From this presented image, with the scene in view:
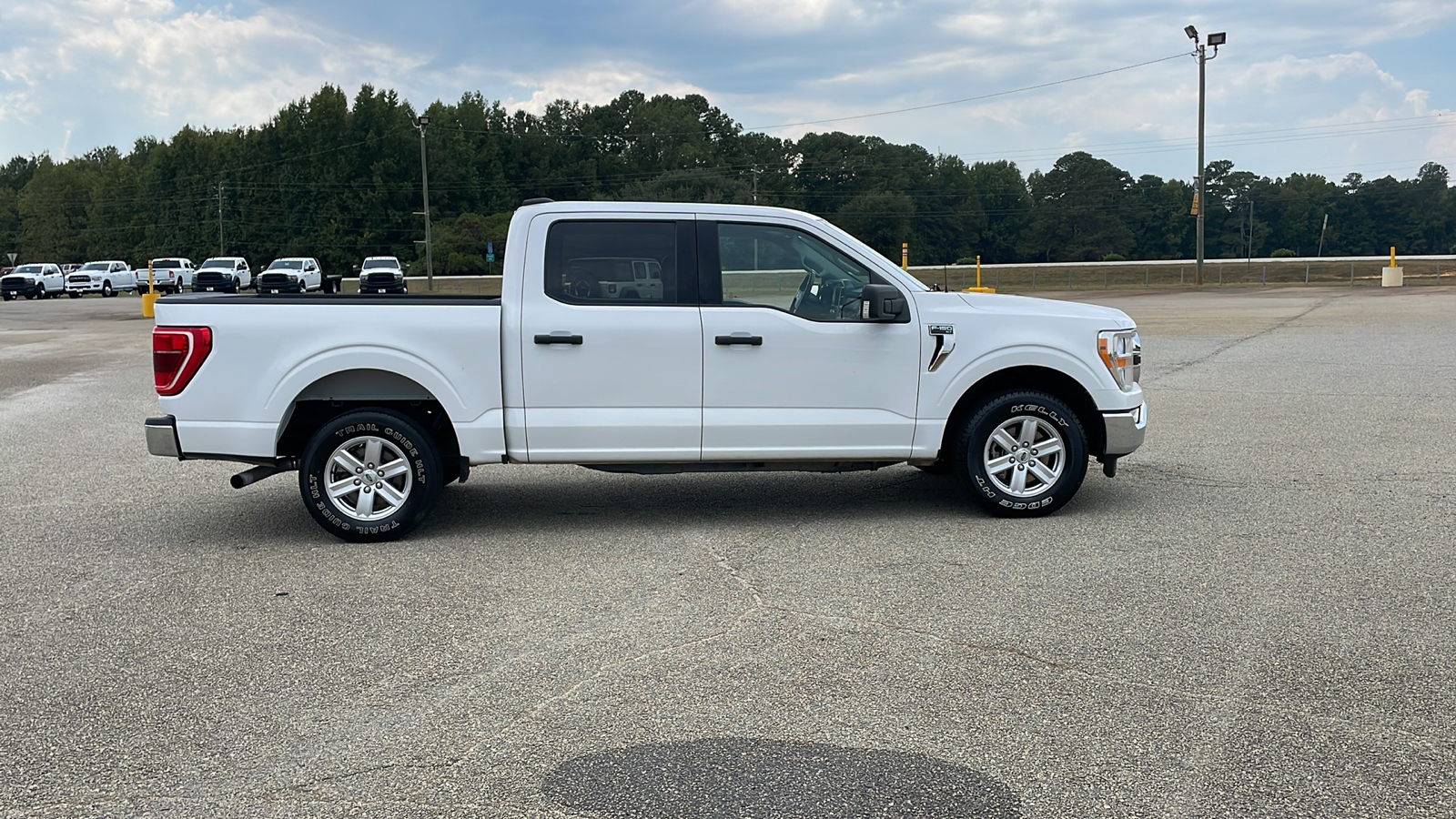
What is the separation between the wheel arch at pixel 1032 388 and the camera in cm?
763

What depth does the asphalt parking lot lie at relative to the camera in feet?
12.7

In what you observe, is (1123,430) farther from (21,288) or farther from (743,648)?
(21,288)

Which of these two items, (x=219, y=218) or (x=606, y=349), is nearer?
(x=606, y=349)

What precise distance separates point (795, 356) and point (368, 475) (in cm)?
255

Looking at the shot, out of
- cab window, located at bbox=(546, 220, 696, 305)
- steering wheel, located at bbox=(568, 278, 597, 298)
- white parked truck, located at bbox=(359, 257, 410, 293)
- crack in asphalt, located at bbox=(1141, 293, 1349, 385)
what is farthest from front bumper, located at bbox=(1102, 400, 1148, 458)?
white parked truck, located at bbox=(359, 257, 410, 293)

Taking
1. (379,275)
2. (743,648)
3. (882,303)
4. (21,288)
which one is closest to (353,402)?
(882,303)

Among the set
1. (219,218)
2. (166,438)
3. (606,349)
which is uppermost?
(219,218)

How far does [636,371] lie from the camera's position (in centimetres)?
720

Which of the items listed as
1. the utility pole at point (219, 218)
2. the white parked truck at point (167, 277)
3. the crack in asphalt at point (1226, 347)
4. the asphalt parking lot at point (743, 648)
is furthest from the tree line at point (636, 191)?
the asphalt parking lot at point (743, 648)

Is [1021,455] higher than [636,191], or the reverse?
[636,191]

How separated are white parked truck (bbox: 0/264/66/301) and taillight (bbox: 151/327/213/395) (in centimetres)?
6151

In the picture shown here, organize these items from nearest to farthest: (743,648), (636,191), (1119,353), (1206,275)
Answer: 1. (743,648)
2. (1119,353)
3. (1206,275)
4. (636,191)

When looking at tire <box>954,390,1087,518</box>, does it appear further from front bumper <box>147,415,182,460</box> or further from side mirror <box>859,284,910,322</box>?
front bumper <box>147,415,182,460</box>

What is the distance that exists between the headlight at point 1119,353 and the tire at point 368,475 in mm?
4011
